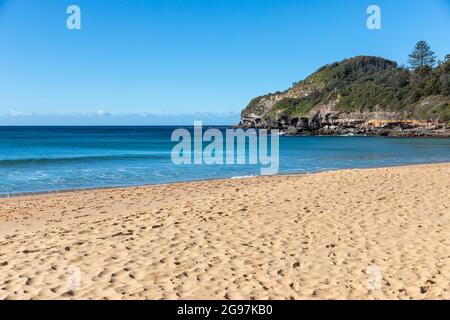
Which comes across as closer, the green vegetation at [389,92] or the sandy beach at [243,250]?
the sandy beach at [243,250]

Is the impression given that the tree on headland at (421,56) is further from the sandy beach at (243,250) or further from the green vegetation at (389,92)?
the sandy beach at (243,250)

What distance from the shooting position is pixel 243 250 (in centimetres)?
732

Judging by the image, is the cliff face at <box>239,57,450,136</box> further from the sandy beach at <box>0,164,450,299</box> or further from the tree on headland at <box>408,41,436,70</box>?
the sandy beach at <box>0,164,450,299</box>

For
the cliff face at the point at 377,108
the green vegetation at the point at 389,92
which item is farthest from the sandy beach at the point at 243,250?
the green vegetation at the point at 389,92

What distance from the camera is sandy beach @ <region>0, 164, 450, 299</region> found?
18.4ft

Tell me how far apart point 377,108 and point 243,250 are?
329ft

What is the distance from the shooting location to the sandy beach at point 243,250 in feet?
18.4

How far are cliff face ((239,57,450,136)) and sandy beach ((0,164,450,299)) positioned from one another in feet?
255

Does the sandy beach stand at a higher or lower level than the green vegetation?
lower

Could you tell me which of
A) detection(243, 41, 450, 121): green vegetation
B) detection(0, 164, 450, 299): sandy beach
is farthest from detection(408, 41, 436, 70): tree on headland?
detection(0, 164, 450, 299): sandy beach

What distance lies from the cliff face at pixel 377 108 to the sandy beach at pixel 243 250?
255 feet

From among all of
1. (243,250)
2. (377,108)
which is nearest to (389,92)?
(377,108)

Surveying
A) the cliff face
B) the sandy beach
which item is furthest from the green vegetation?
the sandy beach

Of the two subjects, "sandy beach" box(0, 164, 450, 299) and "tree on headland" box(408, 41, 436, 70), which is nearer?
"sandy beach" box(0, 164, 450, 299)
